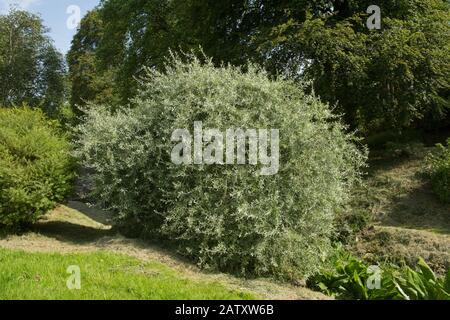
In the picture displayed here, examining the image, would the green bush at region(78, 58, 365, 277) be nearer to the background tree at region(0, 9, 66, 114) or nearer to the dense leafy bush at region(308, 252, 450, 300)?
the dense leafy bush at region(308, 252, 450, 300)

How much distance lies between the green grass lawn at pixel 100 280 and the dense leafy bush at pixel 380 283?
2.14m

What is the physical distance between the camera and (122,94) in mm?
21641

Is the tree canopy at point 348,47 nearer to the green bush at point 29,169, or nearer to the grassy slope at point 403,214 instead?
the grassy slope at point 403,214

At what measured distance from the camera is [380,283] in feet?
24.9

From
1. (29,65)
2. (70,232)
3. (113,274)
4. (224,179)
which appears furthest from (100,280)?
(29,65)

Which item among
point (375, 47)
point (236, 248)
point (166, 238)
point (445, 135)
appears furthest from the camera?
point (445, 135)

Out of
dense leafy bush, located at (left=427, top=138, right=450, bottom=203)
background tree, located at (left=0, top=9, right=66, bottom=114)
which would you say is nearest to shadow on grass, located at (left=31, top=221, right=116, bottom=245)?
dense leafy bush, located at (left=427, top=138, right=450, bottom=203)

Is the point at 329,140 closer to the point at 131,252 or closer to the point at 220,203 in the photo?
the point at 220,203

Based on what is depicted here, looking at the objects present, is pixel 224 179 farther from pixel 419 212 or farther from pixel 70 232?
pixel 419 212

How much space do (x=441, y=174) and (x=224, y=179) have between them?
721 cm

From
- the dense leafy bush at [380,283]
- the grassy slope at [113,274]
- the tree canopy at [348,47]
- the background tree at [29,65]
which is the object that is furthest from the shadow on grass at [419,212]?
the background tree at [29,65]

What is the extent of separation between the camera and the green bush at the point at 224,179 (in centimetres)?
767
